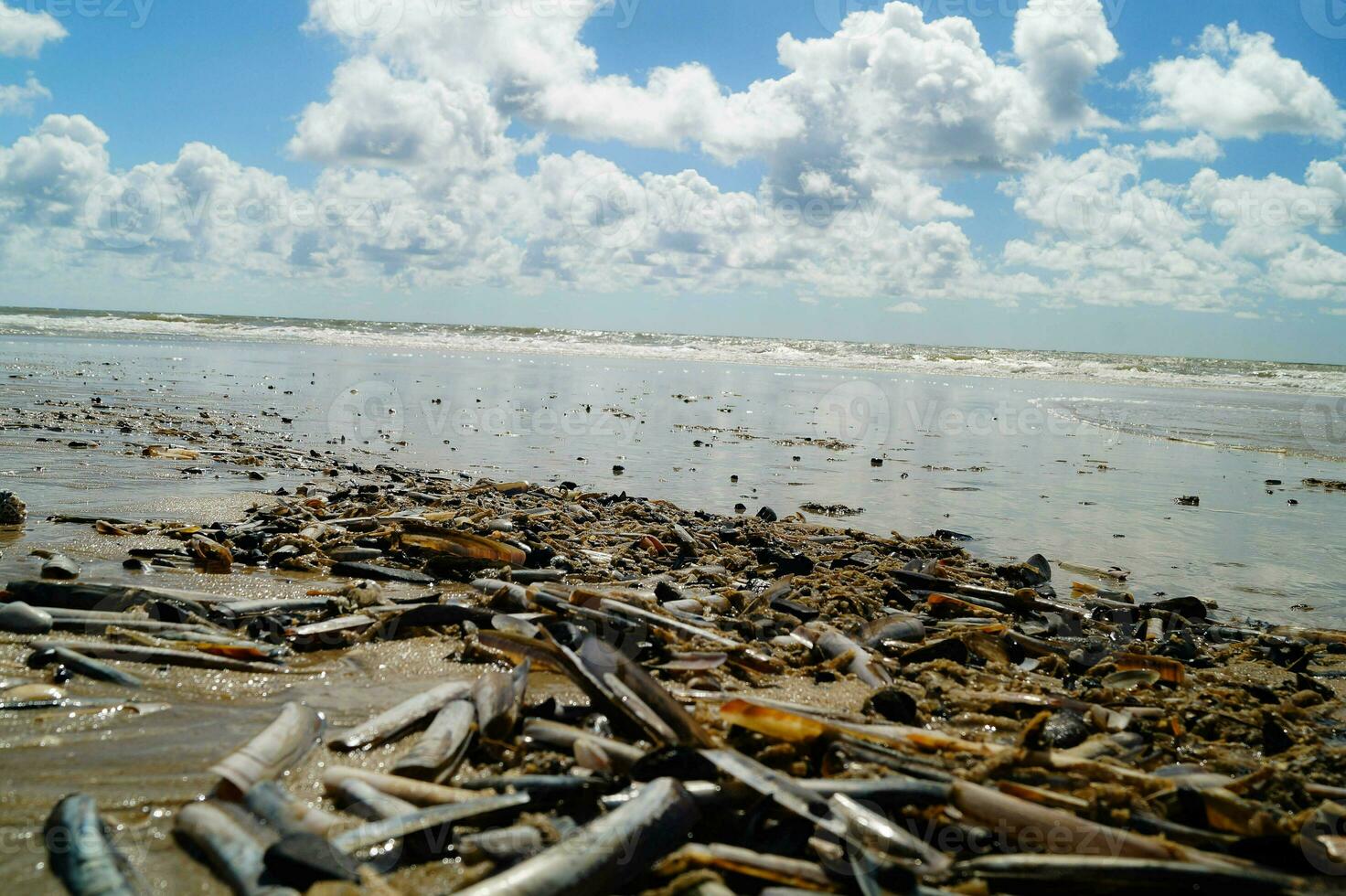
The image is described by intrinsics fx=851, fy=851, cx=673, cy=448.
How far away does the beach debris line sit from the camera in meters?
2.54

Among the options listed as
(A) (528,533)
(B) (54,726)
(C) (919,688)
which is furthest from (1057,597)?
(B) (54,726)

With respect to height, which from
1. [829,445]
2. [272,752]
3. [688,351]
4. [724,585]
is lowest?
[724,585]

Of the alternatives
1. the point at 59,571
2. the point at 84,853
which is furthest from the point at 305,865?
the point at 59,571

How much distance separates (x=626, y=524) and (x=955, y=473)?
7009 millimetres

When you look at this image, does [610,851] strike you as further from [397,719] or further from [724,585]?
[724,585]

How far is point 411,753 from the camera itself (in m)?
3.10

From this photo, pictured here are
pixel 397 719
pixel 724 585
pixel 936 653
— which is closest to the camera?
pixel 397 719

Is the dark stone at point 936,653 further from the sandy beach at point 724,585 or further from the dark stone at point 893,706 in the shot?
the dark stone at point 893,706

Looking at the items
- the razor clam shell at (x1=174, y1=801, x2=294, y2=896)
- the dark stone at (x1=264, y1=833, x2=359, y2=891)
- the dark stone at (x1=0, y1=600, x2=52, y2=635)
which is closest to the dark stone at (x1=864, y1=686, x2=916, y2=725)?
the dark stone at (x1=264, y1=833, x2=359, y2=891)

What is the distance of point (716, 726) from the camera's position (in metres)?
3.50

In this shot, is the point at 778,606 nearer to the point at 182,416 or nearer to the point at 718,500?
the point at 718,500

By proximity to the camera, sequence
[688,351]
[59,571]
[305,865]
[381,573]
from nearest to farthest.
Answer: [305,865] < [59,571] < [381,573] < [688,351]

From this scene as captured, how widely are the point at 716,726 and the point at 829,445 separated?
42.9 feet

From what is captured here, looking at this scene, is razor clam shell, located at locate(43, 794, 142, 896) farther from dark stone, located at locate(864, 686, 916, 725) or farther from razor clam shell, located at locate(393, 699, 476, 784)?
dark stone, located at locate(864, 686, 916, 725)
